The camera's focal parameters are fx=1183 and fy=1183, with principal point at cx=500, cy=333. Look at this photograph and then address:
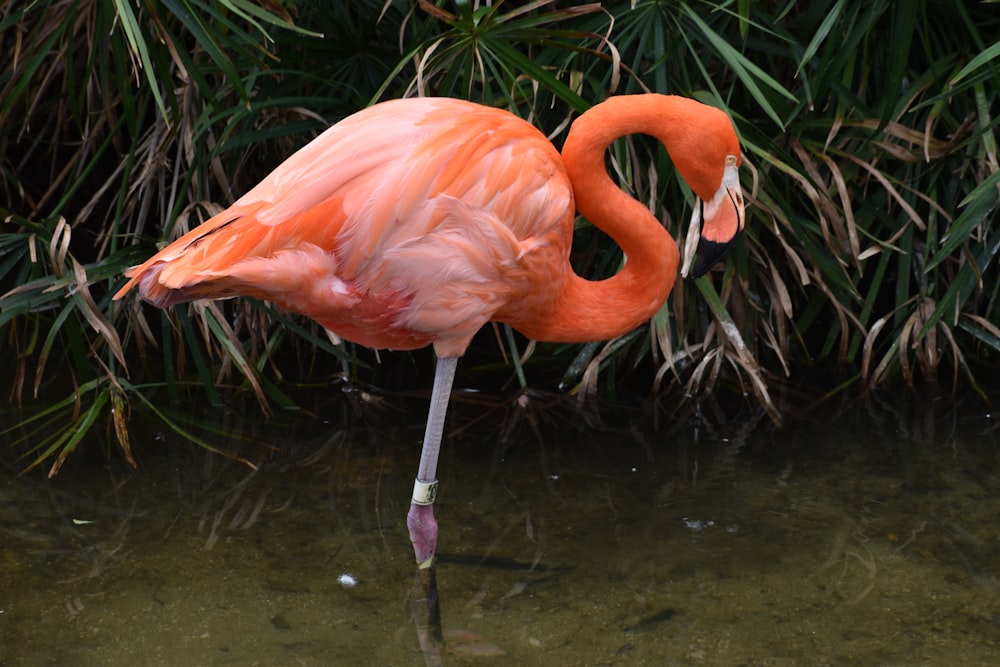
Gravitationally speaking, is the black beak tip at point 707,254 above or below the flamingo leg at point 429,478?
above

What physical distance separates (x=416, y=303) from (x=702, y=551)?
88 centimetres

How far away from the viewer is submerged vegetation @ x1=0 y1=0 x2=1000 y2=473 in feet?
9.70

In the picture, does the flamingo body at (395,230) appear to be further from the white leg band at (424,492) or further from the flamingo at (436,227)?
the white leg band at (424,492)

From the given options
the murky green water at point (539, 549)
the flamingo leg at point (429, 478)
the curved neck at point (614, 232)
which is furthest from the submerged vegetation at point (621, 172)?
the flamingo leg at point (429, 478)

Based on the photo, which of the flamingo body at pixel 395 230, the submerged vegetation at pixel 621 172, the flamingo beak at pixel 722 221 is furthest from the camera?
the submerged vegetation at pixel 621 172

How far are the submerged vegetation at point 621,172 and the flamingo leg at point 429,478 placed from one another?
2.27 ft

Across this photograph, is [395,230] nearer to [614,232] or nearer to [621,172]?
[614,232]

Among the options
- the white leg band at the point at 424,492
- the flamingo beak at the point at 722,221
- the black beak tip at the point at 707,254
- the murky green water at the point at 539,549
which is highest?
the flamingo beak at the point at 722,221

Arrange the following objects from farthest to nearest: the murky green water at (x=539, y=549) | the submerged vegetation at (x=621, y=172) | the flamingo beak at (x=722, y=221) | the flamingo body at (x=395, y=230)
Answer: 1. the submerged vegetation at (x=621, y=172)
2. the flamingo beak at (x=722, y=221)
3. the murky green water at (x=539, y=549)
4. the flamingo body at (x=395, y=230)

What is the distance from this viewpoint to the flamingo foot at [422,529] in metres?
2.50

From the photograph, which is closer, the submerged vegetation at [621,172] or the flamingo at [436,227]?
the flamingo at [436,227]

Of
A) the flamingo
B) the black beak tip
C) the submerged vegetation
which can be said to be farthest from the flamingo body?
the submerged vegetation

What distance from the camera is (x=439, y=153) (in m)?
2.26

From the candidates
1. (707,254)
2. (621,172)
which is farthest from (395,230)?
(621,172)
